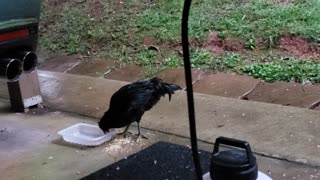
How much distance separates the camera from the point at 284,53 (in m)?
5.04

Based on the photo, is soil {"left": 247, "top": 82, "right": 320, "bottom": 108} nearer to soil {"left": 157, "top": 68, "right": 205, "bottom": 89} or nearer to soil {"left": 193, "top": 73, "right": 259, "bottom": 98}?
soil {"left": 193, "top": 73, "right": 259, "bottom": 98}

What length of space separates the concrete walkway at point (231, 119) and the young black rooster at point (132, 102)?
32cm

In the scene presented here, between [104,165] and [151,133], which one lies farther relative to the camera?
[151,133]

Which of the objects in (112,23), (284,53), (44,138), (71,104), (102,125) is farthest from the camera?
(112,23)

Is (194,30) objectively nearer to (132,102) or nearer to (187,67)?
(132,102)

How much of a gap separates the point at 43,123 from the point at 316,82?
2.00 metres

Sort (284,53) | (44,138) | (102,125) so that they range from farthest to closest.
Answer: (284,53) → (44,138) → (102,125)

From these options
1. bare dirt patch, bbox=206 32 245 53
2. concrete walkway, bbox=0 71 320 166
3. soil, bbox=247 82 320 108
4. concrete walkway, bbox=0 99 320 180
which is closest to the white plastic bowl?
concrete walkway, bbox=0 99 320 180

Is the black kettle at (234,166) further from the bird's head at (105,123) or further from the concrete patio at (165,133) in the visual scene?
the bird's head at (105,123)

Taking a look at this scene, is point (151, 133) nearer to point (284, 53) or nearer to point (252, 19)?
point (284, 53)

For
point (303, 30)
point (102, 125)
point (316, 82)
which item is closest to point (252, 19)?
point (303, 30)

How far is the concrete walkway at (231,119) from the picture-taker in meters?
3.50

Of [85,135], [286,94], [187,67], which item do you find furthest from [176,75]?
[187,67]

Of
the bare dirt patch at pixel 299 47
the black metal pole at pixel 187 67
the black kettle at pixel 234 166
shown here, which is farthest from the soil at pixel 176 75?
the black kettle at pixel 234 166
